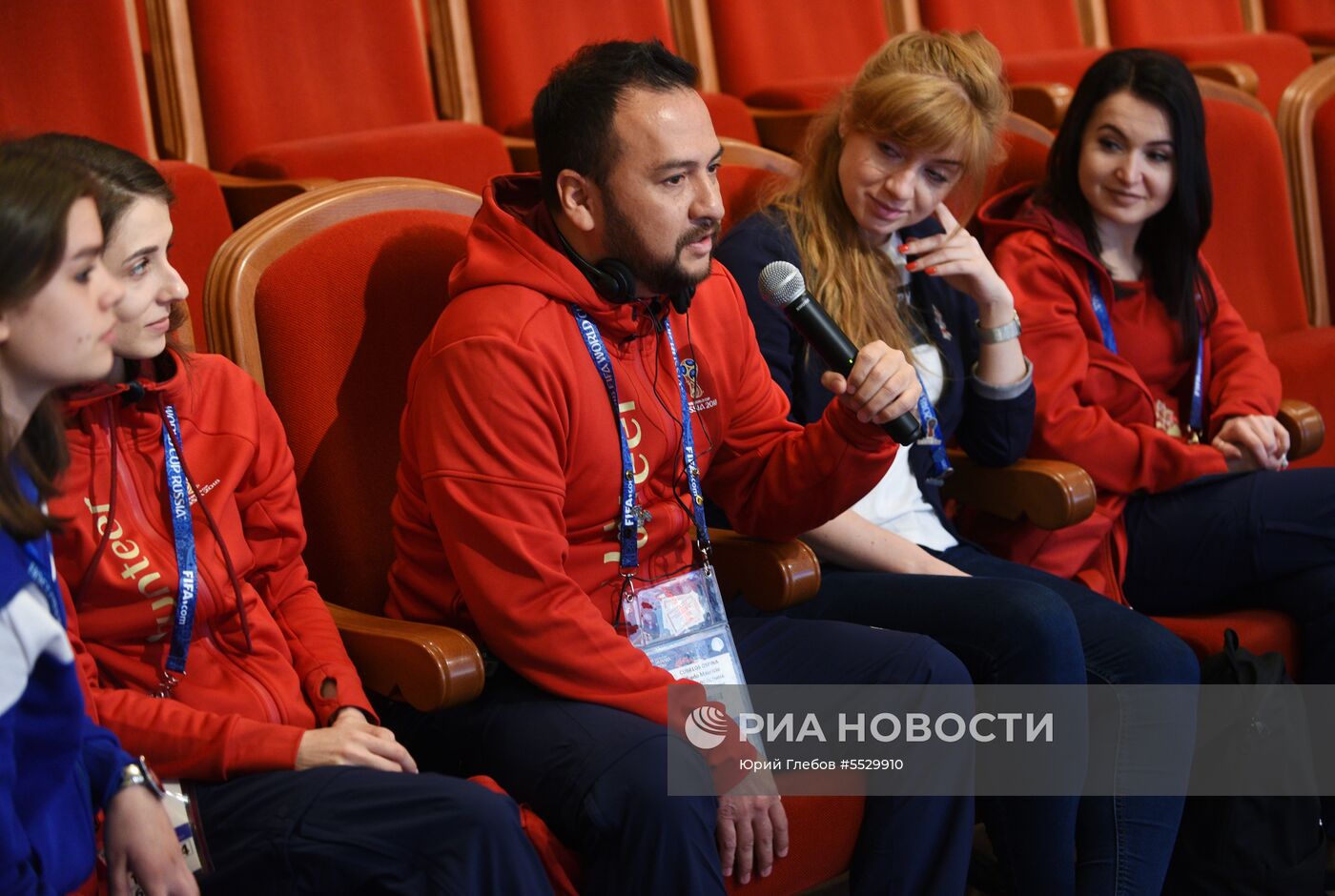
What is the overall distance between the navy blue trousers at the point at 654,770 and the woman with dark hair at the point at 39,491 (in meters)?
0.32

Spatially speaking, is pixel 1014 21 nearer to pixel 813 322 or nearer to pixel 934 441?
pixel 934 441

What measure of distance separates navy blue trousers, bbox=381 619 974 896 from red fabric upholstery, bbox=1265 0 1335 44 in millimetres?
2403

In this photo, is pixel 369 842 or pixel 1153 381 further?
pixel 1153 381

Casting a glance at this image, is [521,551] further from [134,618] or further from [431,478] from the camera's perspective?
[134,618]

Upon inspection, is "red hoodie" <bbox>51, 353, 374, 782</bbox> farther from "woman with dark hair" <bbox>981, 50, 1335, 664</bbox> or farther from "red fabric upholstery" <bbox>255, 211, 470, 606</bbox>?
"woman with dark hair" <bbox>981, 50, 1335, 664</bbox>

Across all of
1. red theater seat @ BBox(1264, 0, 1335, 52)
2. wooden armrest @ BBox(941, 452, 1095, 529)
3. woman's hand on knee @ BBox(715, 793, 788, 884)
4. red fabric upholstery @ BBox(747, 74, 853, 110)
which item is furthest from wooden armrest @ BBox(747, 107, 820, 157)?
red theater seat @ BBox(1264, 0, 1335, 52)

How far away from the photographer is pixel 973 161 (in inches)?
60.0

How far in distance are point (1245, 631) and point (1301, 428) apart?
332 millimetres

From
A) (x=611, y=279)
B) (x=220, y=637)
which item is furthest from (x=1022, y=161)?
(x=220, y=637)

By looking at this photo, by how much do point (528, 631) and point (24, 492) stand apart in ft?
1.30

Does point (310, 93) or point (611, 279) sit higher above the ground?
point (310, 93)

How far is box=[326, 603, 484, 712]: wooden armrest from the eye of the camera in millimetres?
1076

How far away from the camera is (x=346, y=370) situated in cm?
130

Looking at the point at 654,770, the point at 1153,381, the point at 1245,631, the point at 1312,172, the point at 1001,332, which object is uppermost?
the point at 1312,172
